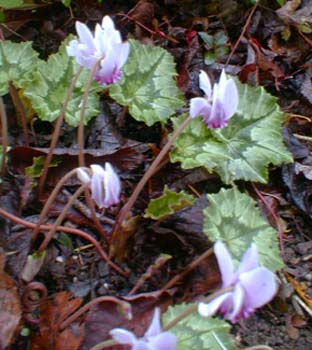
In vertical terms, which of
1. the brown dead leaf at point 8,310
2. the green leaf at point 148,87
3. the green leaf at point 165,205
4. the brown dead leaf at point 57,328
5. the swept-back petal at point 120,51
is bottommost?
the brown dead leaf at point 57,328

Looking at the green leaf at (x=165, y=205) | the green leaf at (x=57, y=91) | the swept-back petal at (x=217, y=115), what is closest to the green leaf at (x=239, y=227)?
the green leaf at (x=165, y=205)

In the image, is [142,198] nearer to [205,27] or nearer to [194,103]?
[194,103]

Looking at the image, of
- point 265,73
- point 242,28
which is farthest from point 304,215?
point 242,28

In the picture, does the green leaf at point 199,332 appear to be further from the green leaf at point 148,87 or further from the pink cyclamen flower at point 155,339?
the green leaf at point 148,87

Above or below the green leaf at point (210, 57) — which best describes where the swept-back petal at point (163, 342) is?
above

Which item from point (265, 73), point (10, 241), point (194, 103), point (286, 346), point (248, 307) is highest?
point (194, 103)

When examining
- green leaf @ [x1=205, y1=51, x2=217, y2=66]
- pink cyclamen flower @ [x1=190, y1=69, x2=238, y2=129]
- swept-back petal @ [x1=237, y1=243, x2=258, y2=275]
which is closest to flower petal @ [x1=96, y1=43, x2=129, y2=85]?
pink cyclamen flower @ [x1=190, y1=69, x2=238, y2=129]

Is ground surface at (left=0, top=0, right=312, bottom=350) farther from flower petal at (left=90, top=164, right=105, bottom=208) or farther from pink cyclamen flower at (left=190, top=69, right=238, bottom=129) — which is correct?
pink cyclamen flower at (left=190, top=69, right=238, bottom=129)
